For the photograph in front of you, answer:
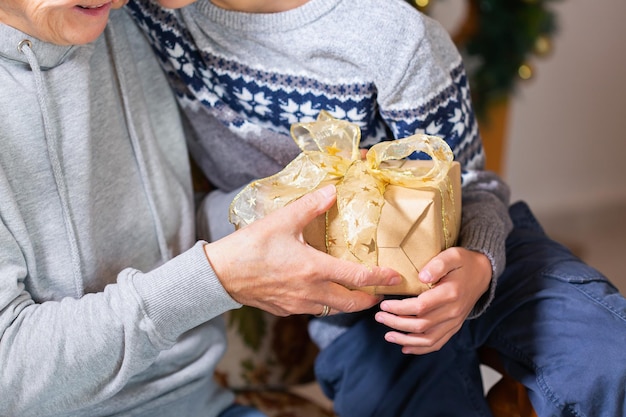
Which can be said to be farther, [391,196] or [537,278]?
[537,278]

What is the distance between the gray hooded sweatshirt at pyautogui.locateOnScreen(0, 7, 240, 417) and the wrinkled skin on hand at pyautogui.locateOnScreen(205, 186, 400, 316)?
3cm

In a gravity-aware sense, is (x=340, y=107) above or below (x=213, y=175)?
above

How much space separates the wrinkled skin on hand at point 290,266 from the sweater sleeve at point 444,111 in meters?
0.19

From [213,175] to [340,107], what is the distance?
0.25 metres

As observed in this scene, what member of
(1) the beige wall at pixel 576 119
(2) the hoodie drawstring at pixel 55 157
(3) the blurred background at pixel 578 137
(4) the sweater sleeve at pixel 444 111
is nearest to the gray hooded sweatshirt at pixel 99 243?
(2) the hoodie drawstring at pixel 55 157

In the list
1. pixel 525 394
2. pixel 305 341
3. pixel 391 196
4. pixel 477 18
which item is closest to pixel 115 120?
pixel 391 196

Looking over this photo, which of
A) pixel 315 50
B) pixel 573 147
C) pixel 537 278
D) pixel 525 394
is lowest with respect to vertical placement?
pixel 573 147

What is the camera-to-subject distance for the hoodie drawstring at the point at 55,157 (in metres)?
0.95

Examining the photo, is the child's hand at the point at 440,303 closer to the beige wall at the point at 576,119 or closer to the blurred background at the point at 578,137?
the blurred background at the point at 578,137

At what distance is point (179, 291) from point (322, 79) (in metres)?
0.34

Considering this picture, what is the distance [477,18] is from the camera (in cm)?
184

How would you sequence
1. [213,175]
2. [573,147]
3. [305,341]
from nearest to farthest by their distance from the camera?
[213,175]
[305,341]
[573,147]

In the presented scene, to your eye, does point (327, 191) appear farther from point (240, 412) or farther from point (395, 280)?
point (240, 412)

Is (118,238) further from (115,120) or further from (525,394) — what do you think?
(525,394)
